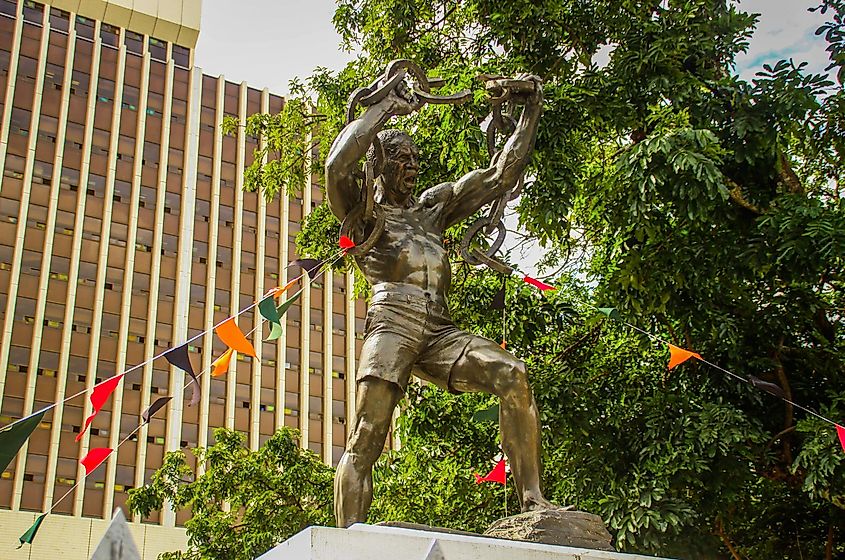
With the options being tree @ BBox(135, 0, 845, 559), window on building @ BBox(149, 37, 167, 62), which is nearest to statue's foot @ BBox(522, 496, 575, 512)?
tree @ BBox(135, 0, 845, 559)

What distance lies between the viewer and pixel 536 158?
976cm

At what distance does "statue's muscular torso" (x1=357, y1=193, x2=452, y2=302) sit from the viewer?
18.7 feet

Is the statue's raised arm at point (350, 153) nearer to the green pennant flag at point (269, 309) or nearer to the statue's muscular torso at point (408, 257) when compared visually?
the statue's muscular torso at point (408, 257)

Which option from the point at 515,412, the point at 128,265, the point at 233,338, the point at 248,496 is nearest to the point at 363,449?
the point at 515,412

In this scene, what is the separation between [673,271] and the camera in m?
9.88

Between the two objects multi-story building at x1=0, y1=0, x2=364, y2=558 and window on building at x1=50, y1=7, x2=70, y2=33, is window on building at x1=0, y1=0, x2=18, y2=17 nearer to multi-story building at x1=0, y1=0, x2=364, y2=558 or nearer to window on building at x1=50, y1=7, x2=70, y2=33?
multi-story building at x1=0, y1=0, x2=364, y2=558

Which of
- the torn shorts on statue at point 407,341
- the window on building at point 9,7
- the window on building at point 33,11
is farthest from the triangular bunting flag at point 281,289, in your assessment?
the window on building at point 33,11

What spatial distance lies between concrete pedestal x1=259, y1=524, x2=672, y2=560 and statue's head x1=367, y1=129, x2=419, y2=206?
214cm

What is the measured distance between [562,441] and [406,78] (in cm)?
562

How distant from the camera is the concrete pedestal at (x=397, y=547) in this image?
407cm

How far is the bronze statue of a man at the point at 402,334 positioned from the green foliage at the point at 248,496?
8483 millimetres

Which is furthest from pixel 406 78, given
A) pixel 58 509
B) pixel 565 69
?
pixel 58 509

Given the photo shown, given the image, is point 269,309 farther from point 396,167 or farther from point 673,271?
point 673,271

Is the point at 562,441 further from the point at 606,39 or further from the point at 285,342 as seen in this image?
the point at 285,342
